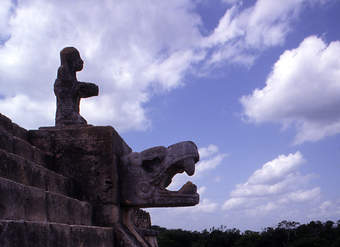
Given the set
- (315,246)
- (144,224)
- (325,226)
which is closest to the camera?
(144,224)

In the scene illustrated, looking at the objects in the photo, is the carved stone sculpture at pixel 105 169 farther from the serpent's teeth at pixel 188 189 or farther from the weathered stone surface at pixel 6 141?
the weathered stone surface at pixel 6 141

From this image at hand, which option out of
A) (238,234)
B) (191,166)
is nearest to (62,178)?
(191,166)

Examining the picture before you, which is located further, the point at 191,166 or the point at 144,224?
the point at 144,224

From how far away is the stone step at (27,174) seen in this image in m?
3.79

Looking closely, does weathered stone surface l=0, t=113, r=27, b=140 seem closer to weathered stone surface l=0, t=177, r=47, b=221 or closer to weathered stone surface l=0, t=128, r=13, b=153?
weathered stone surface l=0, t=128, r=13, b=153

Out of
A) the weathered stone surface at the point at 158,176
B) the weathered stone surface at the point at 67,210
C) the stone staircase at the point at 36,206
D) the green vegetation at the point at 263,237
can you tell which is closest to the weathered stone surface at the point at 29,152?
the stone staircase at the point at 36,206

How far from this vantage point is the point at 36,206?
360cm

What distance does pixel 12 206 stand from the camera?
3.24 m

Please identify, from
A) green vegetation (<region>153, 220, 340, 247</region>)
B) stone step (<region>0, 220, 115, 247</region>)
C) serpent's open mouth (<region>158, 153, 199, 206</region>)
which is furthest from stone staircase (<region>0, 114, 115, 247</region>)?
green vegetation (<region>153, 220, 340, 247</region>)

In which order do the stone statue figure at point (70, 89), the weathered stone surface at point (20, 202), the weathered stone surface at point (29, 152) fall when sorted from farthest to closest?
the stone statue figure at point (70, 89)
the weathered stone surface at point (29, 152)
the weathered stone surface at point (20, 202)

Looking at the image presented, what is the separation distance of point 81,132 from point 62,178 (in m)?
0.78

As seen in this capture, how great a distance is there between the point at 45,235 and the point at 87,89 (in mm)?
3338

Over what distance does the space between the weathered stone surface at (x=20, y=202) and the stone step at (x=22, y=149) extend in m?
0.88

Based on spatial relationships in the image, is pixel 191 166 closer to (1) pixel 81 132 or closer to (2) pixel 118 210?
(2) pixel 118 210
